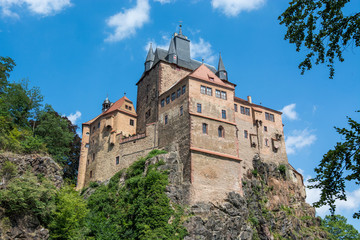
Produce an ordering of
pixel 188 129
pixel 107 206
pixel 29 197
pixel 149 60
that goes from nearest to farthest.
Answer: pixel 29 197
pixel 107 206
pixel 188 129
pixel 149 60

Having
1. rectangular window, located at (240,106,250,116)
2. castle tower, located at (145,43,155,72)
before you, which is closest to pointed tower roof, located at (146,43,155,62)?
castle tower, located at (145,43,155,72)

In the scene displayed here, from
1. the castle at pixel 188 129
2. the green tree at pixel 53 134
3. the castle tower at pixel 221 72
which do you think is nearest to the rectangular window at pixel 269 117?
the castle at pixel 188 129

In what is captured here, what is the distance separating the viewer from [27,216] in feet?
87.9

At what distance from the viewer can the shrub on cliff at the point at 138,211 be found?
32750mm

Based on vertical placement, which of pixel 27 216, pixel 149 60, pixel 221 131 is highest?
pixel 149 60

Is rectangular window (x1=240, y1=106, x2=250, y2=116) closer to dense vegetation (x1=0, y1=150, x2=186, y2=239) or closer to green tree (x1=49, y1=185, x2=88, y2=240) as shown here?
dense vegetation (x1=0, y1=150, x2=186, y2=239)

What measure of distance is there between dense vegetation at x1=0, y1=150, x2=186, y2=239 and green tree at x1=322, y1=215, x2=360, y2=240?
33.8 metres

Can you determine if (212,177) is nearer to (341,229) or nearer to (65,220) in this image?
(65,220)

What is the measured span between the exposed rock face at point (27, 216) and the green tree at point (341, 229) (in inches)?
1724

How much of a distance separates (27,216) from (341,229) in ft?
165

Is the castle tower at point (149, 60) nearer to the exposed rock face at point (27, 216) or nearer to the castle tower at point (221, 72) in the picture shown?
the castle tower at point (221, 72)

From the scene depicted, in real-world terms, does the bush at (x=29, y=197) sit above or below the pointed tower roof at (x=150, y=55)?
below

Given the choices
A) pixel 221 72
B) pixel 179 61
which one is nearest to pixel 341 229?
pixel 221 72

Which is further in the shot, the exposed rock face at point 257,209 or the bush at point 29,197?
the exposed rock face at point 257,209
